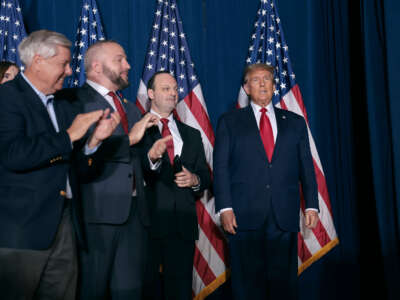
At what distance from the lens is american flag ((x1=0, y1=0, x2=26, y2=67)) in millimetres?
3506

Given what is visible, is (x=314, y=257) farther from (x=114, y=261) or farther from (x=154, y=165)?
(x=114, y=261)

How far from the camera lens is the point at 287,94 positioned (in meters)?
3.68

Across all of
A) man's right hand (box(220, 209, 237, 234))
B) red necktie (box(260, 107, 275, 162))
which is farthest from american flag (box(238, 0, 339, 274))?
Result: man's right hand (box(220, 209, 237, 234))

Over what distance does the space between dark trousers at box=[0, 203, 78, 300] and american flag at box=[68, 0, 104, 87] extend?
→ 1.78 meters

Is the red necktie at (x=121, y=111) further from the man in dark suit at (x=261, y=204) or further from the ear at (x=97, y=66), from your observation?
the man in dark suit at (x=261, y=204)

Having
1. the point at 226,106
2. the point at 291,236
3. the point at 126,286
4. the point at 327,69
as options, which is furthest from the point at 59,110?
the point at 327,69

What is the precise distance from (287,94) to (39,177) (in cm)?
240

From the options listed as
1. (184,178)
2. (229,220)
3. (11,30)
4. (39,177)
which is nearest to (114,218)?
(39,177)

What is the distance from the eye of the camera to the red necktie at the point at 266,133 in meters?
2.79

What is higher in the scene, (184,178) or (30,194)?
(30,194)

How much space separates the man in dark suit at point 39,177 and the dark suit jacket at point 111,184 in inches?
9.8

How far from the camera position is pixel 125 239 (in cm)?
223

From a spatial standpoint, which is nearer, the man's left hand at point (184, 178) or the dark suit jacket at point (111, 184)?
the dark suit jacket at point (111, 184)

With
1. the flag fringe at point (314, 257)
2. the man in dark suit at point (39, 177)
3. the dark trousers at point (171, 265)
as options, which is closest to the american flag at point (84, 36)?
the dark trousers at point (171, 265)
